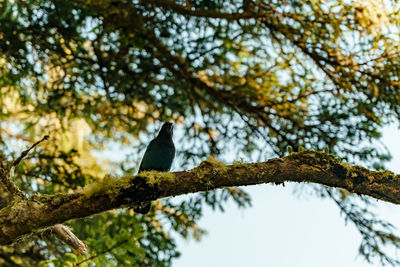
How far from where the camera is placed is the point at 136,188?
3.89m

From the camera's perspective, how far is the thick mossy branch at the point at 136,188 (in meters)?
3.85

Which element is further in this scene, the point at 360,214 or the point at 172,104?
the point at 172,104

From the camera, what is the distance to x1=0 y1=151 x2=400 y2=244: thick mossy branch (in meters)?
3.85

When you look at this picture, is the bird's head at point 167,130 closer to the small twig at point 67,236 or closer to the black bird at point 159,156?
the black bird at point 159,156

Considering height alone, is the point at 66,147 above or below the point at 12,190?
above

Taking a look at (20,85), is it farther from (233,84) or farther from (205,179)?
(205,179)

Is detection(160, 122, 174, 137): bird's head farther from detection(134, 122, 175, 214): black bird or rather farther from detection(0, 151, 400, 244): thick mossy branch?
detection(0, 151, 400, 244): thick mossy branch

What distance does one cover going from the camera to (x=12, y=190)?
426 cm

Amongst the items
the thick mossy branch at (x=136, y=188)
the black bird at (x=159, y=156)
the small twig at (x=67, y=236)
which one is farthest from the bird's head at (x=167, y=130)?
the thick mossy branch at (x=136, y=188)

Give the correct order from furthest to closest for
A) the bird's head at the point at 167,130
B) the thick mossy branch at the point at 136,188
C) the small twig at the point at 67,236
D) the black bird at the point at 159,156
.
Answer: the bird's head at the point at 167,130 → the black bird at the point at 159,156 → the small twig at the point at 67,236 → the thick mossy branch at the point at 136,188

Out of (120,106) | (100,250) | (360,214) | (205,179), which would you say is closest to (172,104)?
(120,106)

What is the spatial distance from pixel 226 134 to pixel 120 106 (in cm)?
188

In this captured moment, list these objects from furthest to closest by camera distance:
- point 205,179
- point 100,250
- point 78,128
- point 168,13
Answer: point 78,128 → point 168,13 → point 100,250 → point 205,179

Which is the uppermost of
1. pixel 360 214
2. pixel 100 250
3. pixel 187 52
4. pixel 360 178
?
pixel 187 52
